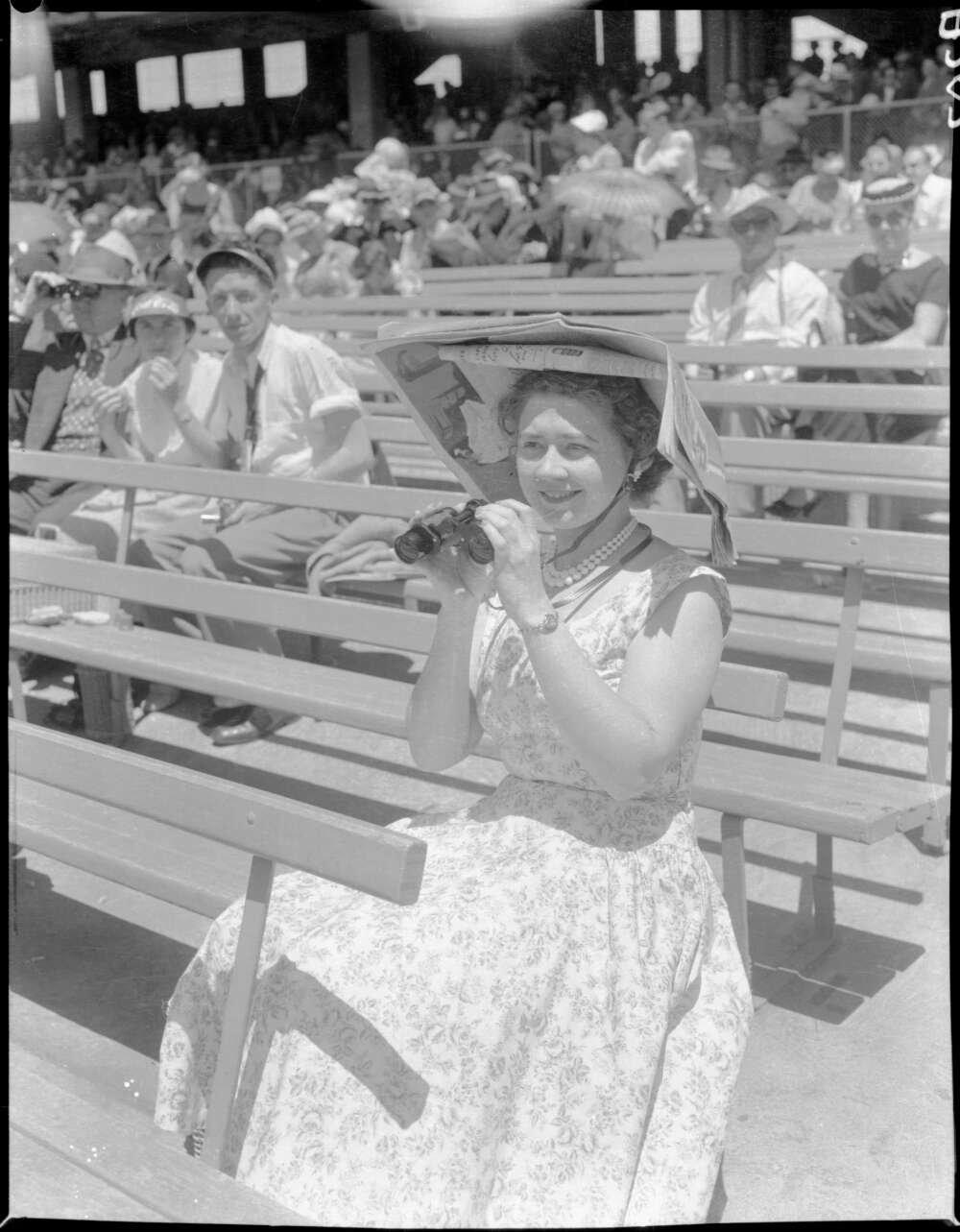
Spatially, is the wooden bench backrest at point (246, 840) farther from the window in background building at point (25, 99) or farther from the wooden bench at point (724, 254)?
the wooden bench at point (724, 254)

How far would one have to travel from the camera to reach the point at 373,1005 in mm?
1970

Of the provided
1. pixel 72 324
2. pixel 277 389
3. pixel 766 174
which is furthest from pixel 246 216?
pixel 277 389

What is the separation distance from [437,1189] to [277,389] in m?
3.35

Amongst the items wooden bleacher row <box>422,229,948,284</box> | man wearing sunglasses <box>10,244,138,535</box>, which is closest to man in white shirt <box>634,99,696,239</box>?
wooden bleacher row <box>422,229,948,284</box>

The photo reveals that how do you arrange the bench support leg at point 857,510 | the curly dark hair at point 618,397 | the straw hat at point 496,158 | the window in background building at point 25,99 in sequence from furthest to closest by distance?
the straw hat at point 496,158 → the bench support leg at point 857,510 → the window in background building at point 25,99 → the curly dark hair at point 618,397

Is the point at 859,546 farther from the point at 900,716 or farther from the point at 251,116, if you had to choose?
the point at 251,116

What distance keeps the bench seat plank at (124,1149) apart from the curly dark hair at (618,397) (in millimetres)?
1148

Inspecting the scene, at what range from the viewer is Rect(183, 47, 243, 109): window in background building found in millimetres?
3119

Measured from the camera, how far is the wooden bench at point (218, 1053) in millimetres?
1797

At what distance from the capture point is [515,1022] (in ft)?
6.42

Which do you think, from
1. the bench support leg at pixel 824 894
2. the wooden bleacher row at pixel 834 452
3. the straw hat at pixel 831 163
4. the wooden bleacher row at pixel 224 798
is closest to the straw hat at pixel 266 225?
the straw hat at pixel 831 163

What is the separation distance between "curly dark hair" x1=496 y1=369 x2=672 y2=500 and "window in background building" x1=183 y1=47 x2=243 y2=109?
120 cm

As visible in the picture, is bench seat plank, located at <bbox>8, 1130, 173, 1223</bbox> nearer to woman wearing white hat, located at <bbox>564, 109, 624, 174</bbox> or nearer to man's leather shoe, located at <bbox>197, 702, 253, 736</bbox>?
man's leather shoe, located at <bbox>197, 702, 253, 736</bbox>

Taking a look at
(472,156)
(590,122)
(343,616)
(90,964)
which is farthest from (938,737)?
(472,156)
